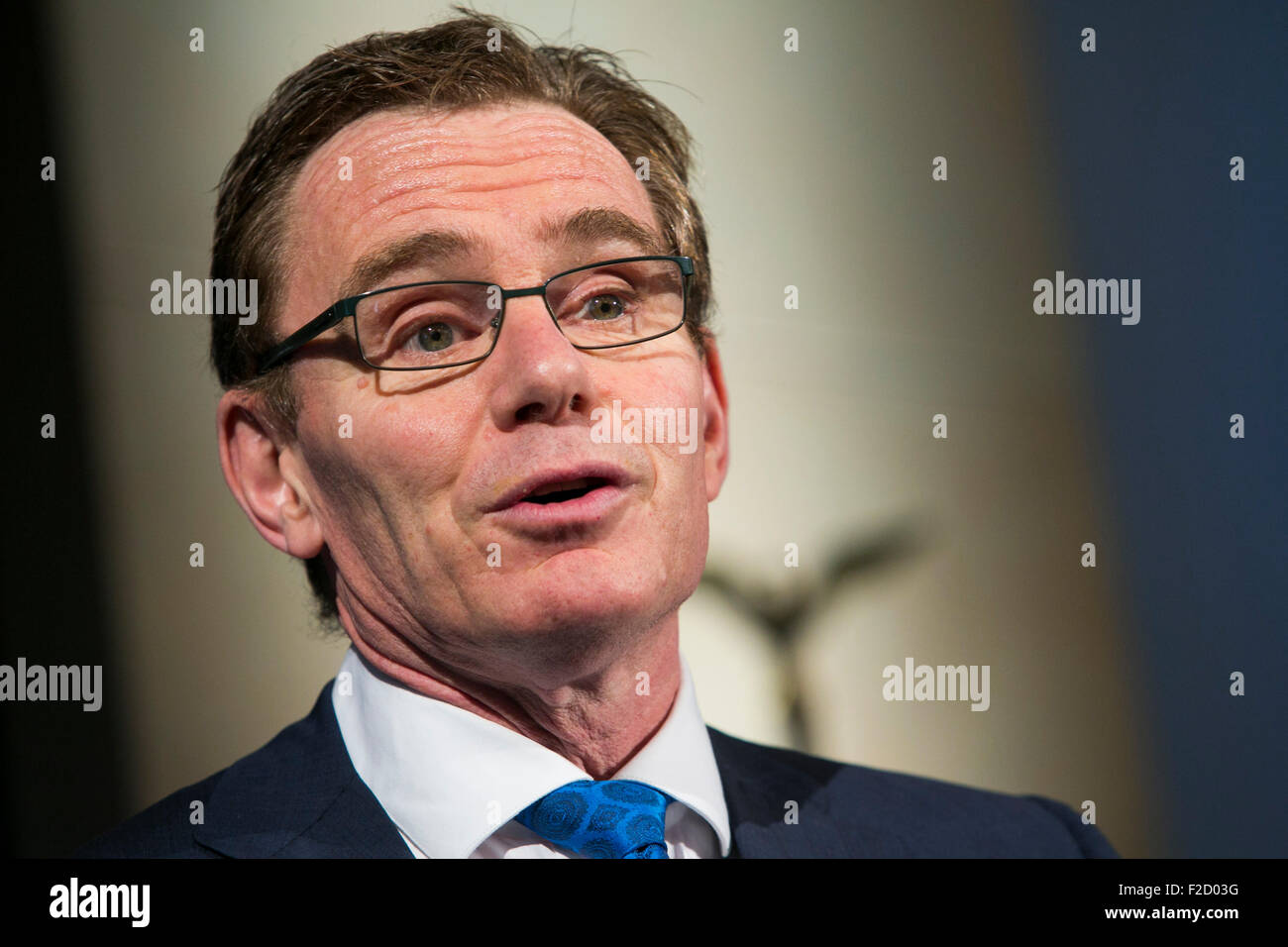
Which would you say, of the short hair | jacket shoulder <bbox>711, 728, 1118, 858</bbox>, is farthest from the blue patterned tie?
the short hair

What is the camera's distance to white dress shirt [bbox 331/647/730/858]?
1477mm

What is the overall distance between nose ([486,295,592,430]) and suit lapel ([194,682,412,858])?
1.75 ft

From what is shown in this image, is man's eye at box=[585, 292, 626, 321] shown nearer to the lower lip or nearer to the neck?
the lower lip

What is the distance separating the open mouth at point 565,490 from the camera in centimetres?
143

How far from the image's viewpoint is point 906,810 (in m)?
1.93

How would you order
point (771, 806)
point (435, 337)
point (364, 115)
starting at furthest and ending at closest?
point (771, 806) → point (364, 115) → point (435, 337)

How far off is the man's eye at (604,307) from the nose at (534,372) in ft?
0.34

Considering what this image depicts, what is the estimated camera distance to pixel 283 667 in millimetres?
2256

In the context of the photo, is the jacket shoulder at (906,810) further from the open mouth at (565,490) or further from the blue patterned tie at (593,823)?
the open mouth at (565,490)

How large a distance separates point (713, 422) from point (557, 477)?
0.46 meters

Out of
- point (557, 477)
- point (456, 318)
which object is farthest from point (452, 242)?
point (557, 477)

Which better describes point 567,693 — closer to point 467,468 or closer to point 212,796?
point 467,468

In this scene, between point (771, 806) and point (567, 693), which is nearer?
point (567, 693)

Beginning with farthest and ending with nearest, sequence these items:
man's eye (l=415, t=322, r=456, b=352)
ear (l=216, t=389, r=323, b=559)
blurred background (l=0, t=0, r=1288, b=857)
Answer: blurred background (l=0, t=0, r=1288, b=857) < ear (l=216, t=389, r=323, b=559) < man's eye (l=415, t=322, r=456, b=352)
